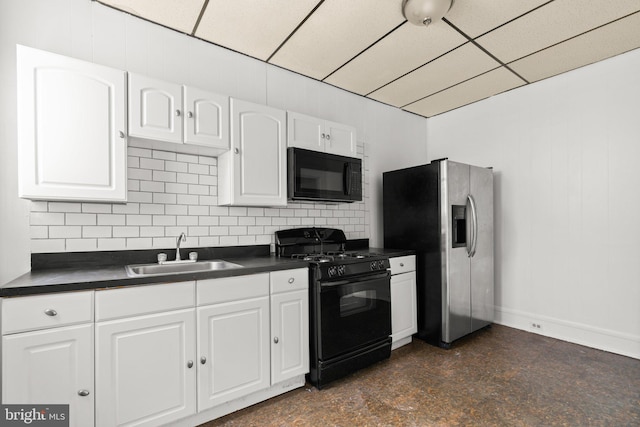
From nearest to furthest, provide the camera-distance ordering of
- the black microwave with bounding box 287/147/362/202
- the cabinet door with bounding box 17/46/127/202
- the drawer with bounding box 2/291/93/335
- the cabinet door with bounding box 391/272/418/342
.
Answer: the drawer with bounding box 2/291/93/335
the cabinet door with bounding box 17/46/127/202
the black microwave with bounding box 287/147/362/202
the cabinet door with bounding box 391/272/418/342

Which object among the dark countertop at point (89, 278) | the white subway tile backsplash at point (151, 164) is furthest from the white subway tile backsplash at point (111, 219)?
the white subway tile backsplash at point (151, 164)

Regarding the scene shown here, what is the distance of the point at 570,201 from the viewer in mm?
3098

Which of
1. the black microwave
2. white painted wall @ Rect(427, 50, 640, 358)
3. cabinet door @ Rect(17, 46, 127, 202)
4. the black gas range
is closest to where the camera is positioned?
cabinet door @ Rect(17, 46, 127, 202)

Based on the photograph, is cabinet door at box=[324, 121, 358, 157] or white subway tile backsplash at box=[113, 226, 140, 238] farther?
cabinet door at box=[324, 121, 358, 157]

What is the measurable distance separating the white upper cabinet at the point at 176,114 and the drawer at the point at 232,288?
98cm

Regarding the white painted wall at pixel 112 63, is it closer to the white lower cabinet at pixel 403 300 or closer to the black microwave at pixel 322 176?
the black microwave at pixel 322 176

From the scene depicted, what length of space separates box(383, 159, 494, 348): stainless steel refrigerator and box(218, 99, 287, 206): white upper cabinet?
1.45 meters

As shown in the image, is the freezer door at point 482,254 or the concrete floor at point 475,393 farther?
the freezer door at point 482,254

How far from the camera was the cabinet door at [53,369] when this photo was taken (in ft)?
4.47

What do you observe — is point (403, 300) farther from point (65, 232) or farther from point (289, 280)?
point (65, 232)

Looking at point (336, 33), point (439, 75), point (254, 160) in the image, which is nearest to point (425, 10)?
point (336, 33)

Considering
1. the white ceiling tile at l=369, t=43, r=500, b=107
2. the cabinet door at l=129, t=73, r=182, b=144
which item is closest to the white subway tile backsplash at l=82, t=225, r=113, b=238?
the cabinet door at l=129, t=73, r=182, b=144

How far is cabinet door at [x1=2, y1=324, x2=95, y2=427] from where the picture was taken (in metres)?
1.36

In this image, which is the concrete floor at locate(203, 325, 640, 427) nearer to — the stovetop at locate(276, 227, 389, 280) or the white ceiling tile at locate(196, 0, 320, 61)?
the stovetop at locate(276, 227, 389, 280)
